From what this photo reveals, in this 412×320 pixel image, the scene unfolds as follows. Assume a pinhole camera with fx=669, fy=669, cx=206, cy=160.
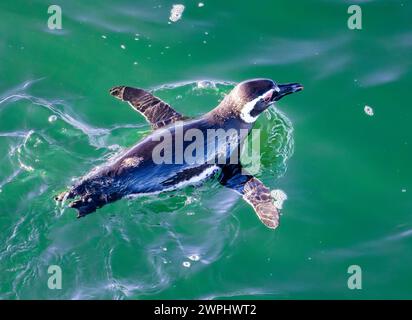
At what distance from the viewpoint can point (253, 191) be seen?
8.07 m

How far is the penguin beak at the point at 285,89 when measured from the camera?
8.47 meters

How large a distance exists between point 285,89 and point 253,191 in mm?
1433

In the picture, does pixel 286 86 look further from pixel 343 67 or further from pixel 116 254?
pixel 116 254

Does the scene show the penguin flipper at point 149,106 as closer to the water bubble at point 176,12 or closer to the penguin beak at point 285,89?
the penguin beak at point 285,89

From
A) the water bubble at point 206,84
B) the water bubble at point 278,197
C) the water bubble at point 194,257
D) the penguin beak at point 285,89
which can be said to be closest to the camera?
the water bubble at point 194,257

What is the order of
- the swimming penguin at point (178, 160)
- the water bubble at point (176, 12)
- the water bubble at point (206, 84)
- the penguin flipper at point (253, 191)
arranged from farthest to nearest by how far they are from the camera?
the water bubble at point (176, 12), the water bubble at point (206, 84), the penguin flipper at point (253, 191), the swimming penguin at point (178, 160)

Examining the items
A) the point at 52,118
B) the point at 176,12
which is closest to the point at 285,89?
the point at 176,12

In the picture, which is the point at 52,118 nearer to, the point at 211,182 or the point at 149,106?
the point at 149,106

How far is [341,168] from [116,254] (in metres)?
3.13

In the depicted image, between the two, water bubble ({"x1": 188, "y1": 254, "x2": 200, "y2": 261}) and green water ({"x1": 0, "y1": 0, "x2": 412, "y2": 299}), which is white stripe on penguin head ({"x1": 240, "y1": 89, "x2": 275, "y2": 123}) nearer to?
green water ({"x1": 0, "y1": 0, "x2": 412, "y2": 299})

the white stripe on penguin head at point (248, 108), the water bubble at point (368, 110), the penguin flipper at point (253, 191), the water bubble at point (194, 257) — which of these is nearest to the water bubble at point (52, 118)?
the penguin flipper at point (253, 191)

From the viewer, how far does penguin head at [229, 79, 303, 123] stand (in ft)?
27.1

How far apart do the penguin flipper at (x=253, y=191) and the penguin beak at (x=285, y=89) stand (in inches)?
39.9

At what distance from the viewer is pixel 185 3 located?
10.2 metres
